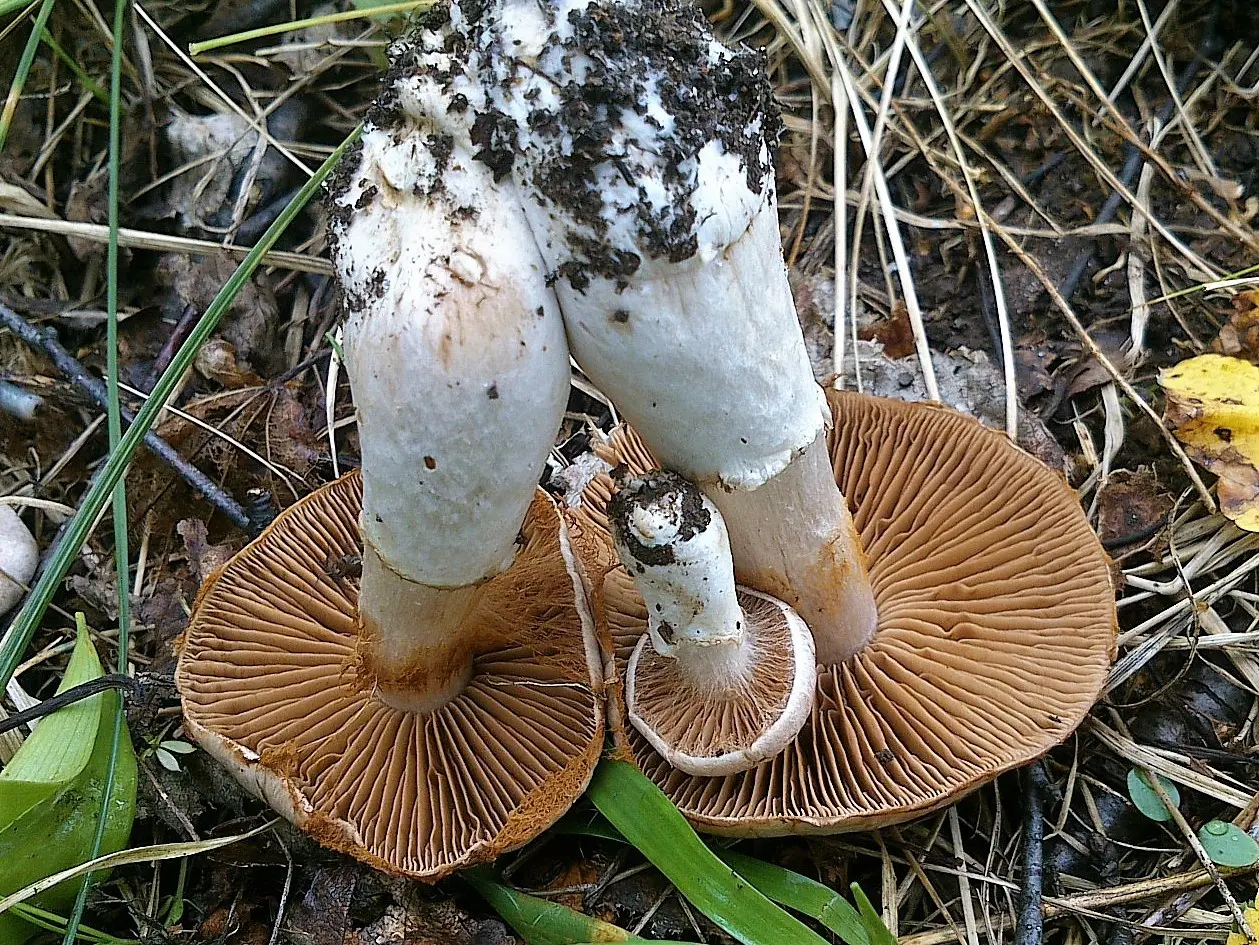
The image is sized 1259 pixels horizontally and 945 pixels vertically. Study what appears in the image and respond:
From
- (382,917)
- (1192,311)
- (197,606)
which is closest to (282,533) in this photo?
(197,606)

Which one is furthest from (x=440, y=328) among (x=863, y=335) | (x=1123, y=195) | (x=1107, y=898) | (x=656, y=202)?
(x=1123, y=195)

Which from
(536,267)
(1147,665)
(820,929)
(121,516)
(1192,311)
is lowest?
(820,929)

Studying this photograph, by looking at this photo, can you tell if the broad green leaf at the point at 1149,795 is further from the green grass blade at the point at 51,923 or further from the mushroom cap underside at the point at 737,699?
the green grass blade at the point at 51,923

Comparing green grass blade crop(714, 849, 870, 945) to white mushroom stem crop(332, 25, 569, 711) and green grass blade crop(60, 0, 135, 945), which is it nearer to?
white mushroom stem crop(332, 25, 569, 711)

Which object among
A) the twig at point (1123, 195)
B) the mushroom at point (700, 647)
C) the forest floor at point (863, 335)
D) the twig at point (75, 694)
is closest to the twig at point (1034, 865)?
the forest floor at point (863, 335)

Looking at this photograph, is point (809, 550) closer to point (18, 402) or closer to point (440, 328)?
point (440, 328)

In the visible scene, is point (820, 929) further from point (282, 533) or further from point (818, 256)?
point (818, 256)

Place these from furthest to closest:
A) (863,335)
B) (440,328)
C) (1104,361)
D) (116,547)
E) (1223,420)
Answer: (863,335) < (1104,361) < (1223,420) < (116,547) < (440,328)
